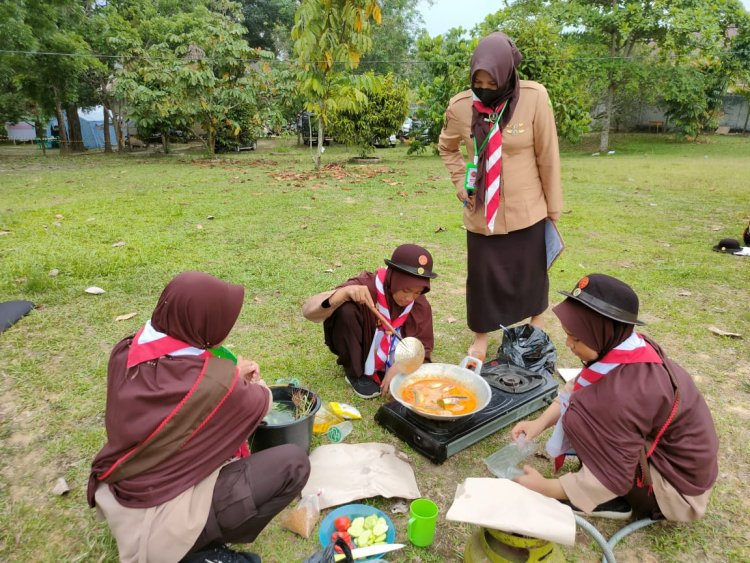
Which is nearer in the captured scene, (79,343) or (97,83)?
(79,343)

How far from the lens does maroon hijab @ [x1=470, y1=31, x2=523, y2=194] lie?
→ 8.91ft

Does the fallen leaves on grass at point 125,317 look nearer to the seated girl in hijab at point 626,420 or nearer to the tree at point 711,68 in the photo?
the seated girl in hijab at point 626,420

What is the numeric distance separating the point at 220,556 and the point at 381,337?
1.51 meters

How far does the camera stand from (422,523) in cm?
195

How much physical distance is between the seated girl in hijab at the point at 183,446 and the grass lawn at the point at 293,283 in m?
0.38

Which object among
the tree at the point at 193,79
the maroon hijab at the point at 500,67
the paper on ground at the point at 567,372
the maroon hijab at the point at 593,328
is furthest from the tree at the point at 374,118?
the maroon hijab at the point at 593,328

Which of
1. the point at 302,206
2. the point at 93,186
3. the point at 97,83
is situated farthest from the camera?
the point at 97,83

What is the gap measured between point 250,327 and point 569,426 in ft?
8.57

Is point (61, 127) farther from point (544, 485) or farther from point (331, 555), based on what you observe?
point (544, 485)

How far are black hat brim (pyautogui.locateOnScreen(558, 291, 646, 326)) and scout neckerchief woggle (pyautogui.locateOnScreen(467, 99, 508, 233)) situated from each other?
127 cm

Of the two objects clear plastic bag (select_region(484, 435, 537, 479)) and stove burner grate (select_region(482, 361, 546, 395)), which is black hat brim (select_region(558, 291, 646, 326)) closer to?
clear plastic bag (select_region(484, 435, 537, 479))

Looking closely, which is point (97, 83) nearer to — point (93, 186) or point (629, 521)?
point (93, 186)

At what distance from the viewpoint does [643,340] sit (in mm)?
1978

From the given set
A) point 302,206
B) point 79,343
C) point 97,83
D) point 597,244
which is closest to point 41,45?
point 97,83
